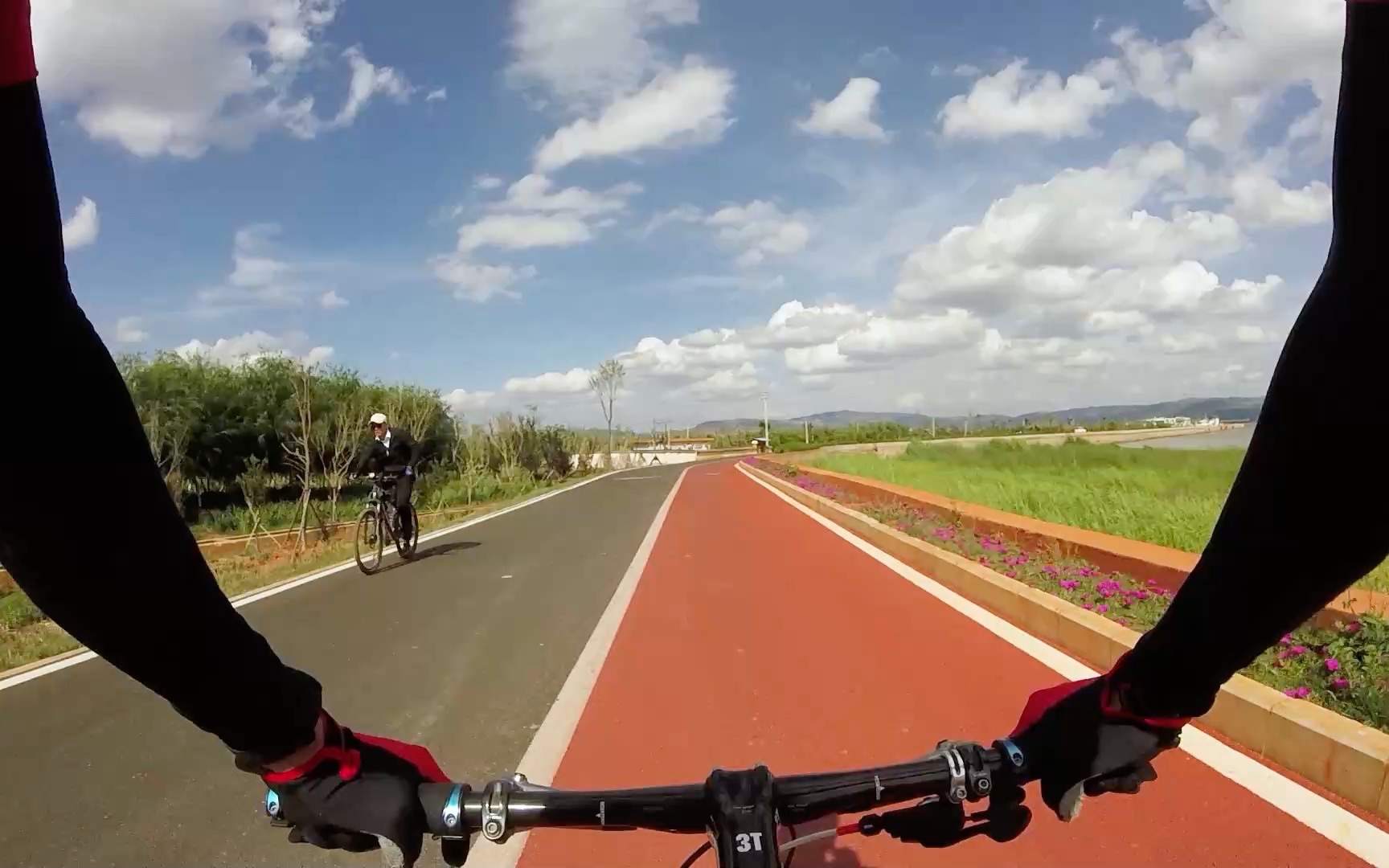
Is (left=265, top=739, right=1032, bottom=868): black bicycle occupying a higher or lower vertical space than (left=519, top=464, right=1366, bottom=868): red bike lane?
higher

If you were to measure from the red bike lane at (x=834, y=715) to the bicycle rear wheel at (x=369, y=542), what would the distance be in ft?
11.7

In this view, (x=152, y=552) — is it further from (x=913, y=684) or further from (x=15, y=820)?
(x=913, y=684)

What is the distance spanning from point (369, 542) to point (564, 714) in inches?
259

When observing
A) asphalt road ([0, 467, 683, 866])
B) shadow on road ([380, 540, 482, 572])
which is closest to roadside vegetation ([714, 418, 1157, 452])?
shadow on road ([380, 540, 482, 572])

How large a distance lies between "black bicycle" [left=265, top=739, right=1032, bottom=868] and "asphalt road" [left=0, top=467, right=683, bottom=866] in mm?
2254

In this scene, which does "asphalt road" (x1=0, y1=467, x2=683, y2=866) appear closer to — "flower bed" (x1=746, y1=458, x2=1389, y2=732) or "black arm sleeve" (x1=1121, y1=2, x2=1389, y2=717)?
"black arm sleeve" (x1=1121, y1=2, x2=1389, y2=717)

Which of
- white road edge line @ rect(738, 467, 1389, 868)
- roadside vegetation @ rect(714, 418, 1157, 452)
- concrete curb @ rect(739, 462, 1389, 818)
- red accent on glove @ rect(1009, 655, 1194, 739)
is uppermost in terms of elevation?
red accent on glove @ rect(1009, 655, 1194, 739)

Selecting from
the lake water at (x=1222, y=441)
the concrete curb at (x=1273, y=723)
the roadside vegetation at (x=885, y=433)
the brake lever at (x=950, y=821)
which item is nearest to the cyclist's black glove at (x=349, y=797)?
the brake lever at (x=950, y=821)

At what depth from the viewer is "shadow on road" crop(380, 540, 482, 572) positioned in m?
11.2

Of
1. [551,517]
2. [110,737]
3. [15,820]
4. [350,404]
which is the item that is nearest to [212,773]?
[15,820]

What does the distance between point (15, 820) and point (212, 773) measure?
72cm

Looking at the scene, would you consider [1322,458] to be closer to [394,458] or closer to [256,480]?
[394,458]

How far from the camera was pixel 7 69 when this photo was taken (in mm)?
720

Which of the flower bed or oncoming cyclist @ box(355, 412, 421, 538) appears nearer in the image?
the flower bed
